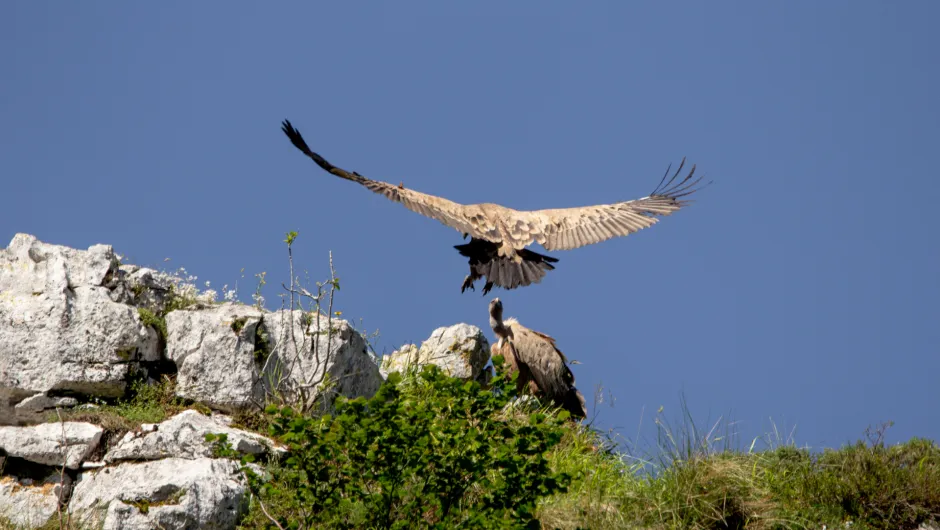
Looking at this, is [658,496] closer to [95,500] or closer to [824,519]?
[824,519]

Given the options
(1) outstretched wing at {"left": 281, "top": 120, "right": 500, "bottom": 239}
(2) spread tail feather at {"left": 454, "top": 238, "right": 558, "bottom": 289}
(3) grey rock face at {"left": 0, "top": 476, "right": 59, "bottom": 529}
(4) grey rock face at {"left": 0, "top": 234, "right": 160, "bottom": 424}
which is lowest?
(3) grey rock face at {"left": 0, "top": 476, "right": 59, "bottom": 529}

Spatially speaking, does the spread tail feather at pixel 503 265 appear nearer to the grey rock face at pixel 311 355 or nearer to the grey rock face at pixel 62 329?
the grey rock face at pixel 311 355

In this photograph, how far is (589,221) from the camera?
47.0ft

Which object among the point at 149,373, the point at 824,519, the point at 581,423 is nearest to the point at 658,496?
the point at 824,519

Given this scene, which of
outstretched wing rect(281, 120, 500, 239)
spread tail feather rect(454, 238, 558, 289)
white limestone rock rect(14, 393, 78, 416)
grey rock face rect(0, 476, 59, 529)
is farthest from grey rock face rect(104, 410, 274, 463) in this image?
outstretched wing rect(281, 120, 500, 239)

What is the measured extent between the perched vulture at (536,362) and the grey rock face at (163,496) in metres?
4.18

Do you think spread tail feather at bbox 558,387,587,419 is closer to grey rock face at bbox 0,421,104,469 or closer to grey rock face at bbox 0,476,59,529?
grey rock face at bbox 0,421,104,469

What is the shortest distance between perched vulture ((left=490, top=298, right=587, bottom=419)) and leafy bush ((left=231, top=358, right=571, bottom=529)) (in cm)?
506

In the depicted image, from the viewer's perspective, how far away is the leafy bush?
6.68 m

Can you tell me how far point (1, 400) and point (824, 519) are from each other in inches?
301

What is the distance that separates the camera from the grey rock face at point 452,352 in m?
12.1

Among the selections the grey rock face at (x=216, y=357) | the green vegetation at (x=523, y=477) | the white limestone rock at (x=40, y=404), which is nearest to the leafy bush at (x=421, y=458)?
the green vegetation at (x=523, y=477)

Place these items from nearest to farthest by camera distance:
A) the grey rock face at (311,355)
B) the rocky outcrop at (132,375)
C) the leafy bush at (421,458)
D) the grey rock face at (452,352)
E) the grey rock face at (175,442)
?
the leafy bush at (421,458) < the rocky outcrop at (132,375) < the grey rock face at (175,442) < the grey rock face at (311,355) < the grey rock face at (452,352)

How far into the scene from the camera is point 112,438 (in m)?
9.27
